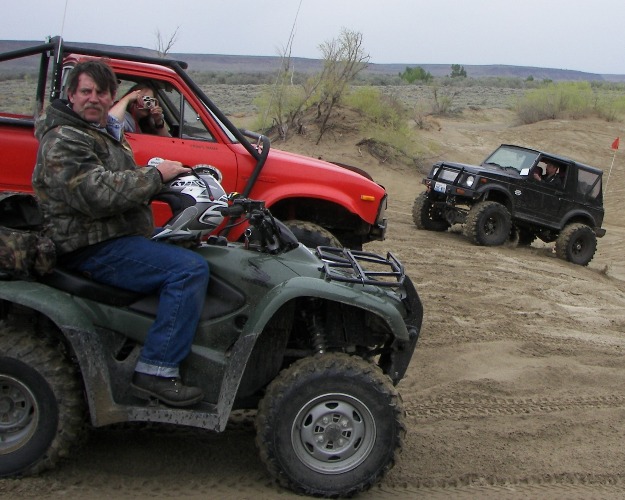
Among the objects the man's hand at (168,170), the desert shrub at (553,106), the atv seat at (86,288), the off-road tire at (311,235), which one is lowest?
the off-road tire at (311,235)

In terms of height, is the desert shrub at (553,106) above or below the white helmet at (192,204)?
above

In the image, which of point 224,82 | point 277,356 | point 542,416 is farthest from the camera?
point 224,82

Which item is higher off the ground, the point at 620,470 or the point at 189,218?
the point at 189,218

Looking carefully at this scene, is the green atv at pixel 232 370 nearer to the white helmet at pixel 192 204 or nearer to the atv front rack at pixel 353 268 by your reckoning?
the atv front rack at pixel 353 268

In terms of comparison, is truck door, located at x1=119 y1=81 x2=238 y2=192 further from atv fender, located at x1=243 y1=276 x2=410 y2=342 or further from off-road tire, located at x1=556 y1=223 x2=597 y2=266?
off-road tire, located at x1=556 y1=223 x2=597 y2=266

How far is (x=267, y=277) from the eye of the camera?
3996mm

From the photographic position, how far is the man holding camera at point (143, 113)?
680 centimetres

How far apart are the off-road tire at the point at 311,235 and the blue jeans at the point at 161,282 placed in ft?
10.5

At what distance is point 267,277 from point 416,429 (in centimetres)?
164

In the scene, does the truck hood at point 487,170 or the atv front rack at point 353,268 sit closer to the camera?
the atv front rack at point 353,268

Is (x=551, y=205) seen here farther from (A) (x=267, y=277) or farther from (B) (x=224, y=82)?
(B) (x=224, y=82)

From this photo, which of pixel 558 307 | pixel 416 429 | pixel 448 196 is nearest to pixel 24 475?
pixel 416 429

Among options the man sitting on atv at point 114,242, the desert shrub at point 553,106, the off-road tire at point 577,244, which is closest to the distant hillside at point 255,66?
the man sitting on atv at point 114,242

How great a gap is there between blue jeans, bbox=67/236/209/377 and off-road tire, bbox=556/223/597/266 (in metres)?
11.7
